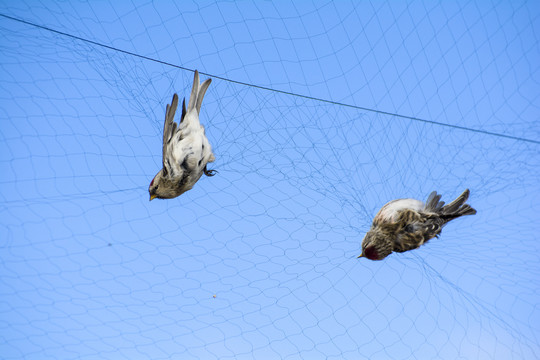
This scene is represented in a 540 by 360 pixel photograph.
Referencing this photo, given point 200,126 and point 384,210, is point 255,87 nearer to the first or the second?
point 200,126

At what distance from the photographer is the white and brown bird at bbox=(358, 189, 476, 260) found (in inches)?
93.5

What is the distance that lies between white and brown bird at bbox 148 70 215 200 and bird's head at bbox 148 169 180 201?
4cm

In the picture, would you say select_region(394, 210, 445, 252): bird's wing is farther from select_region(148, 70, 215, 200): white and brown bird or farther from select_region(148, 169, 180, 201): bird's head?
select_region(148, 169, 180, 201): bird's head

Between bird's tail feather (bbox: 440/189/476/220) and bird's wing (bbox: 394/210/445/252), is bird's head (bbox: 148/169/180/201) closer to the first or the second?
bird's wing (bbox: 394/210/445/252)

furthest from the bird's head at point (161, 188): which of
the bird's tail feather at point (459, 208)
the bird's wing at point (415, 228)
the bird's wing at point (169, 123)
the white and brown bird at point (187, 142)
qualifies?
the bird's tail feather at point (459, 208)

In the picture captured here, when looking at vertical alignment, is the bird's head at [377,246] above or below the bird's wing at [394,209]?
below

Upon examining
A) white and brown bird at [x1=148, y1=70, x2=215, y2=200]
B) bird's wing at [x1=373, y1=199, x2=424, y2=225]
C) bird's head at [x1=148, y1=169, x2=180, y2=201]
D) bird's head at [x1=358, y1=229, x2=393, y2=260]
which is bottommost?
bird's head at [x1=358, y1=229, x2=393, y2=260]

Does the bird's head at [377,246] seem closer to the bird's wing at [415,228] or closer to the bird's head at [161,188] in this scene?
the bird's wing at [415,228]

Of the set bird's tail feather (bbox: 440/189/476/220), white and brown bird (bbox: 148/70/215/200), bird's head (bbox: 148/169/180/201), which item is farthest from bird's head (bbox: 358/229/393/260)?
bird's head (bbox: 148/169/180/201)

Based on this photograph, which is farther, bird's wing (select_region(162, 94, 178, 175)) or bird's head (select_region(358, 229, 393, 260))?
bird's head (select_region(358, 229, 393, 260))

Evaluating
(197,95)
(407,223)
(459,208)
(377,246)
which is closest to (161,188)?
(197,95)

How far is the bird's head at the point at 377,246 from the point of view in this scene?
238 cm

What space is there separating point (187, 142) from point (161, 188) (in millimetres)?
297

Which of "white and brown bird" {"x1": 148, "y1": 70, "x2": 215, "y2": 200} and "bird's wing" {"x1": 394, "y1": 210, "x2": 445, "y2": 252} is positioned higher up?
"white and brown bird" {"x1": 148, "y1": 70, "x2": 215, "y2": 200}
